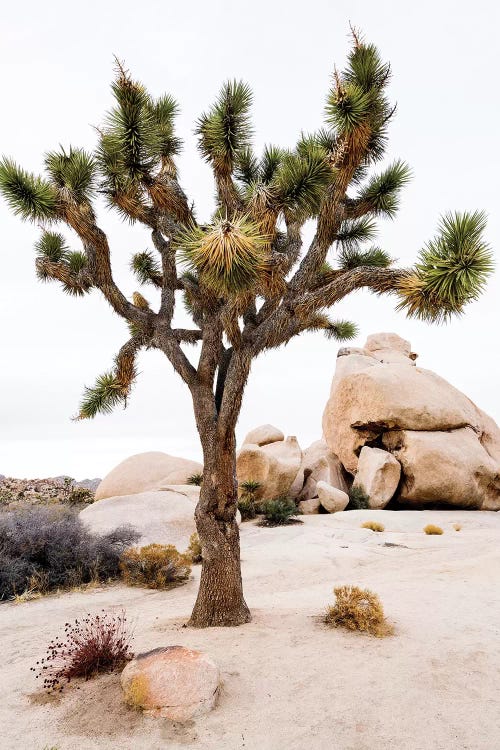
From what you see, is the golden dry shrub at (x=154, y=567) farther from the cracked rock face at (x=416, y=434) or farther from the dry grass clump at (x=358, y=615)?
the cracked rock face at (x=416, y=434)

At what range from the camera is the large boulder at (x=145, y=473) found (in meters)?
18.8

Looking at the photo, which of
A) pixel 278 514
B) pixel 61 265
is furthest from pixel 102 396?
pixel 278 514

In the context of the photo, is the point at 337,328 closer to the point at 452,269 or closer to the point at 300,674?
the point at 452,269

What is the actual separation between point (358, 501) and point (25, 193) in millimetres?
14592

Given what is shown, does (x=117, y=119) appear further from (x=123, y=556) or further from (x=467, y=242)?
(x=123, y=556)

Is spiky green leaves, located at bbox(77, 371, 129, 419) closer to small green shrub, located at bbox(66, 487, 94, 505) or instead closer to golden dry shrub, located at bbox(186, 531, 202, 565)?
golden dry shrub, located at bbox(186, 531, 202, 565)

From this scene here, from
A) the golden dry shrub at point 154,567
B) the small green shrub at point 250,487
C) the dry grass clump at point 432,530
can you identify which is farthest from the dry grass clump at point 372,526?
the golden dry shrub at point 154,567

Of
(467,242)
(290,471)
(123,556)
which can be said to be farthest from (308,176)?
(290,471)

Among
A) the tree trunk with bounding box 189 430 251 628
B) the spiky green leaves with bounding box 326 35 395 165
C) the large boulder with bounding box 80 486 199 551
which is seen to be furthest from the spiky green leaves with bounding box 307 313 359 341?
the large boulder with bounding box 80 486 199 551

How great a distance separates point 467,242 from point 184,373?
3803 mm

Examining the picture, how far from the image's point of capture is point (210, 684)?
430 cm

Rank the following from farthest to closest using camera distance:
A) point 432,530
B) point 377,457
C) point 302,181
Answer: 1. point 377,457
2. point 432,530
3. point 302,181

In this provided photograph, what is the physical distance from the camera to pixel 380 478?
60.0 feet

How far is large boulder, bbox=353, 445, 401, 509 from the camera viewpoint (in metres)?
18.2
